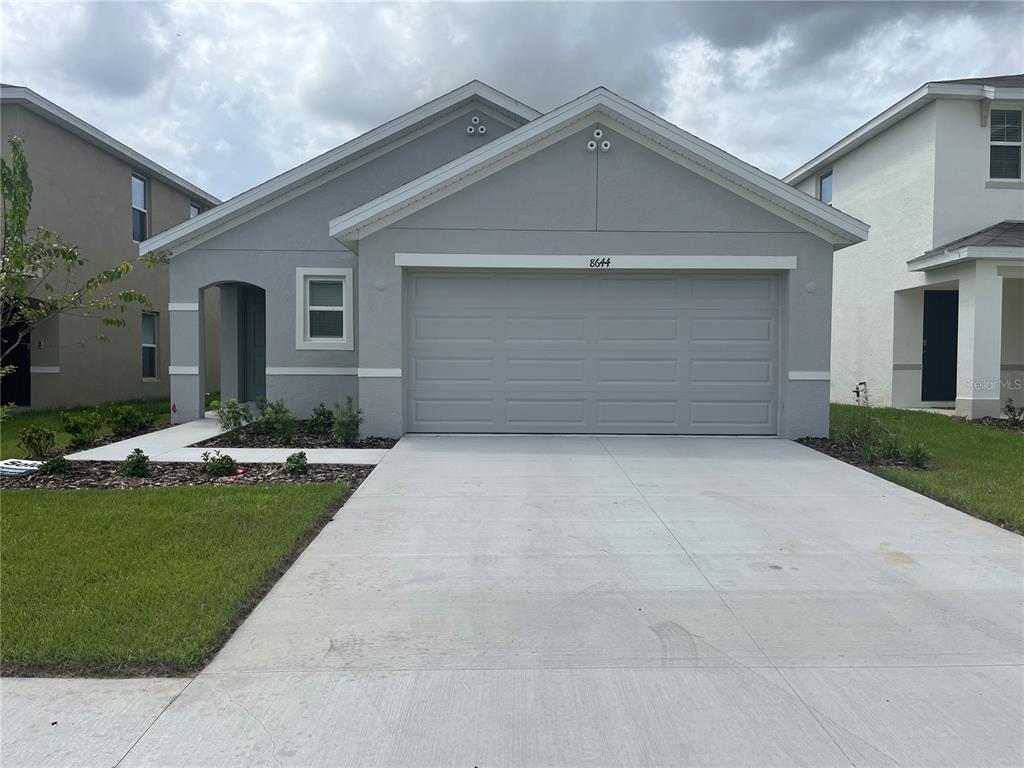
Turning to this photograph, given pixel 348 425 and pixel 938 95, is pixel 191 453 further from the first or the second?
pixel 938 95

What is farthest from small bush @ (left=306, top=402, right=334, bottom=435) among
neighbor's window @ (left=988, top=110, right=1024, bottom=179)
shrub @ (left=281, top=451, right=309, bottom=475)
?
neighbor's window @ (left=988, top=110, right=1024, bottom=179)

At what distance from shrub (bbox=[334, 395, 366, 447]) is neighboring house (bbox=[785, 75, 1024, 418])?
11.3m

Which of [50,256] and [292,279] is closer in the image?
[50,256]

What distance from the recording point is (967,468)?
9.23m

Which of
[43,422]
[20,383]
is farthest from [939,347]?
[20,383]

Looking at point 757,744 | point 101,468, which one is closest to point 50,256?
point 101,468

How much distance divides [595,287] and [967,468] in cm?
546

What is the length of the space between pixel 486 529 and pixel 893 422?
950cm

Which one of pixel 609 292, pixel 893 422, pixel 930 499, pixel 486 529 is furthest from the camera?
pixel 893 422

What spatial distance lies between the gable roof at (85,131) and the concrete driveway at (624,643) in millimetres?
12698

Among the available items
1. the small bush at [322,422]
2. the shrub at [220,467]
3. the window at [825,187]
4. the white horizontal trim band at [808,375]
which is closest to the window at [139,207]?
the small bush at [322,422]

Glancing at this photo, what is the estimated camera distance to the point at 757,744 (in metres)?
3.23

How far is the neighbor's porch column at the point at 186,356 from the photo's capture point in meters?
13.4

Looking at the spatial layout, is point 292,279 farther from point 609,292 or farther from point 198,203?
point 198,203
